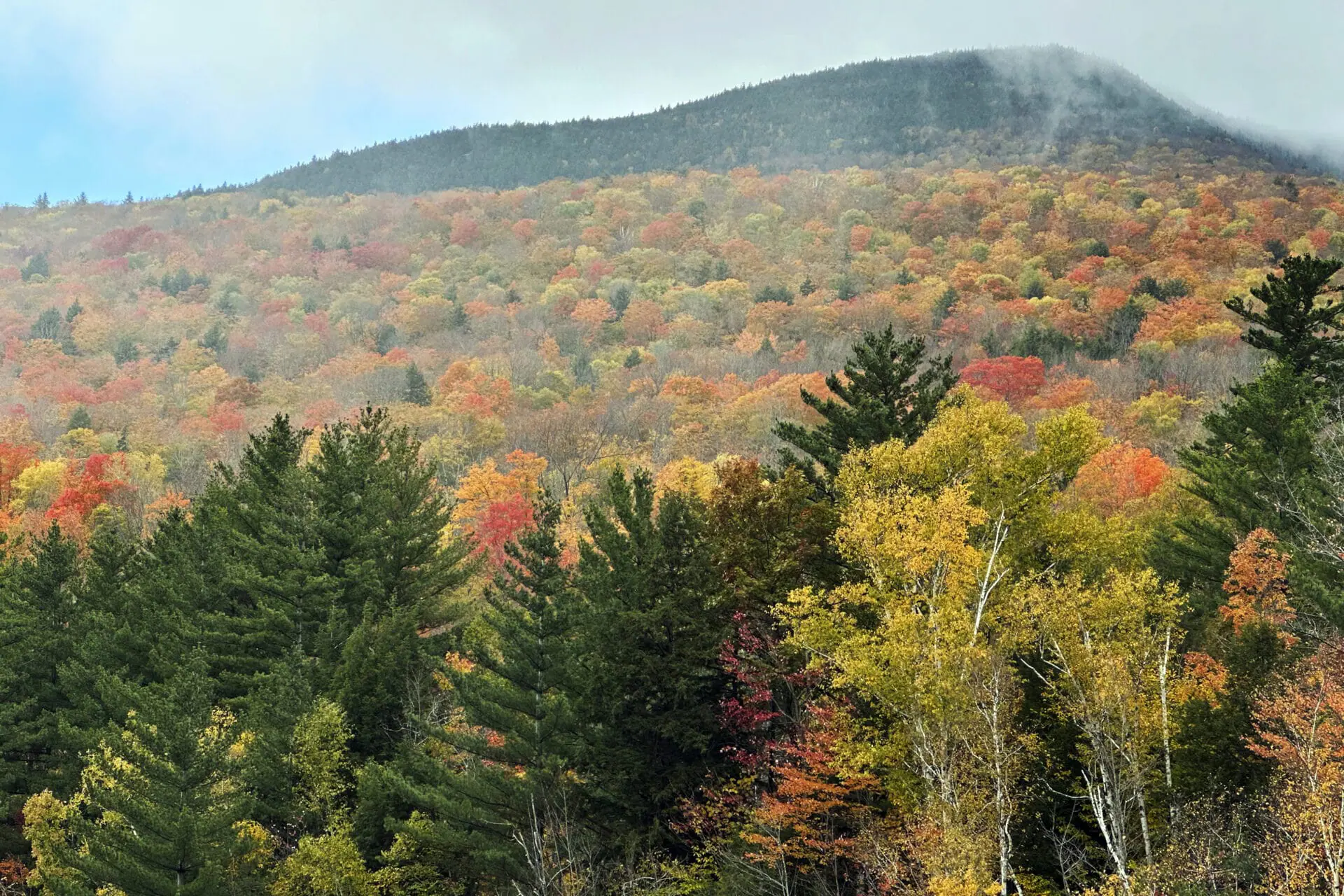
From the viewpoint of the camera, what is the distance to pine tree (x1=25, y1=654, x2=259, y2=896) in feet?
70.4

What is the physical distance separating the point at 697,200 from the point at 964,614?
477 feet

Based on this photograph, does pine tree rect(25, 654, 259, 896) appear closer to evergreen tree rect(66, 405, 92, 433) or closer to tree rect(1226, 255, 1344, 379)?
tree rect(1226, 255, 1344, 379)

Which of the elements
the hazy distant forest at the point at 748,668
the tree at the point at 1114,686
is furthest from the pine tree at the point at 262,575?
the tree at the point at 1114,686

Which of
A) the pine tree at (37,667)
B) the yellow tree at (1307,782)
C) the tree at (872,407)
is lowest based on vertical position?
the pine tree at (37,667)

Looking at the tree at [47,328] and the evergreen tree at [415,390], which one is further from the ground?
the tree at [47,328]

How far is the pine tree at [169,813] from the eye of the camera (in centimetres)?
2145

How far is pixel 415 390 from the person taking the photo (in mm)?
85312

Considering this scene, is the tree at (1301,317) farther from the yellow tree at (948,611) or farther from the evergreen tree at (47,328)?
the evergreen tree at (47,328)

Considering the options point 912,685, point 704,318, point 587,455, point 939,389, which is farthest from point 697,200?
point 912,685

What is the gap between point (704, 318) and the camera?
111062 millimetres

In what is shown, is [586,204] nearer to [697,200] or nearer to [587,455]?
[697,200]

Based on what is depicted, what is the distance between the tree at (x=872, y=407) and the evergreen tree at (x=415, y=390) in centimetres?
5931

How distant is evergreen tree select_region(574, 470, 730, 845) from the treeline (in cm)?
9

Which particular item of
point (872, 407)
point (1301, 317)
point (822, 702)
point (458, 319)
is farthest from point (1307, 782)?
point (458, 319)
